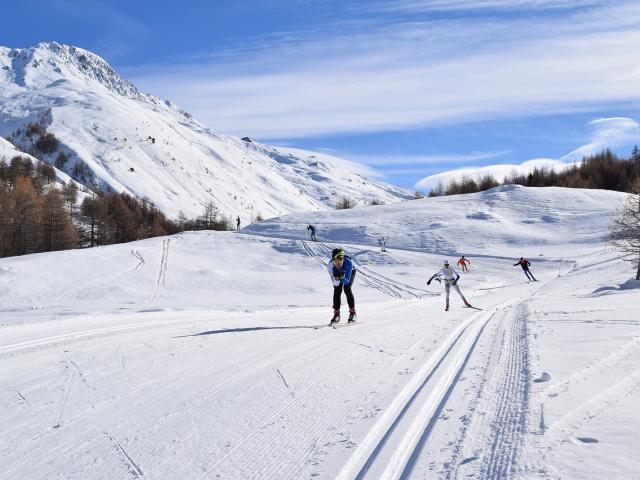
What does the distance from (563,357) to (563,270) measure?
39.8 m

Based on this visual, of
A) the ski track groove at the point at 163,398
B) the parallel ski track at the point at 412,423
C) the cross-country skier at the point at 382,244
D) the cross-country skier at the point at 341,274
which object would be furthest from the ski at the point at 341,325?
the cross-country skier at the point at 382,244

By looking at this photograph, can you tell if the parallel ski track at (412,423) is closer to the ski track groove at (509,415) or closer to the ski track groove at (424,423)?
the ski track groove at (424,423)

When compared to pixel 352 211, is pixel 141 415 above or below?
below

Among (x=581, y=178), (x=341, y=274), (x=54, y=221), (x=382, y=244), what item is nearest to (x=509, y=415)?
(x=341, y=274)

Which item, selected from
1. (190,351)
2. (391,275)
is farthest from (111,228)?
(190,351)

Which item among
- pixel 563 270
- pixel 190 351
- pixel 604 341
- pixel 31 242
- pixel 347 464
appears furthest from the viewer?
pixel 31 242

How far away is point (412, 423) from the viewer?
4.77 m

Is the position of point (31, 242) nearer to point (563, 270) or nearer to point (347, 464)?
point (563, 270)

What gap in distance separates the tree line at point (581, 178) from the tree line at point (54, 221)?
5138cm

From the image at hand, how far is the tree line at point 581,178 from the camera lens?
9931 centimetres

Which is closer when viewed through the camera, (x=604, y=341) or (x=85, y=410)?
(x=85, y=410)

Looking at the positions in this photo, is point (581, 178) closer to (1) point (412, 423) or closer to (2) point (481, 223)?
(2) point (481, 223)

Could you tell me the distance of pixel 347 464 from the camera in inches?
156

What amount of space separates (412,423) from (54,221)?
78240 millimetres
